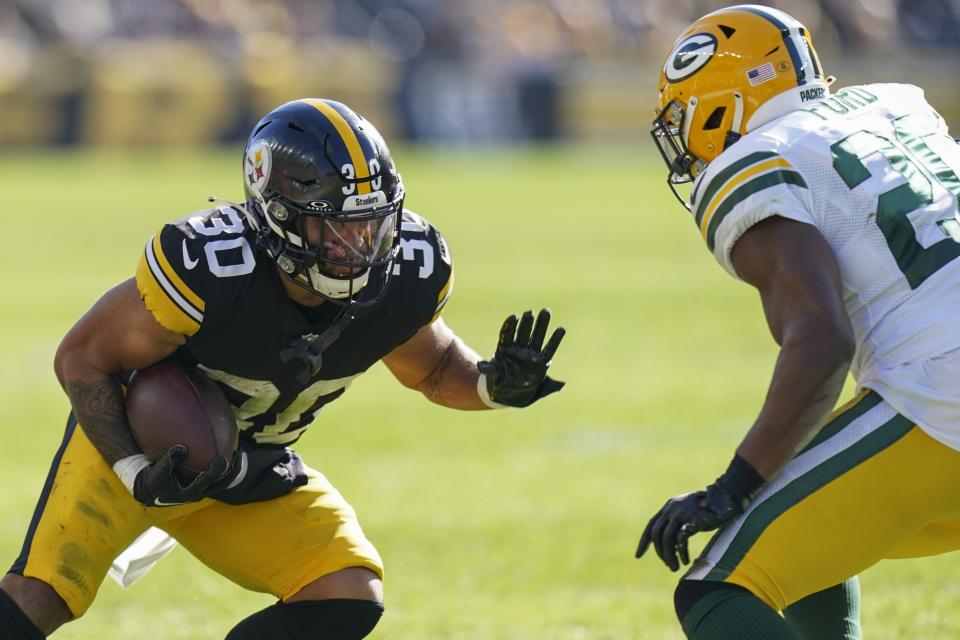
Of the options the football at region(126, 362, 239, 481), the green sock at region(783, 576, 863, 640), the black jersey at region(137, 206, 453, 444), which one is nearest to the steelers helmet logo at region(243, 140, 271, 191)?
the black jersey at region(137, 206, 453, 444)

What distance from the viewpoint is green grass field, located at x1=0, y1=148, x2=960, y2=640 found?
4934 mm

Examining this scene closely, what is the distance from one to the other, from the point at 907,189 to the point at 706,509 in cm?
87

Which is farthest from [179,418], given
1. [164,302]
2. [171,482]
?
[164,302]

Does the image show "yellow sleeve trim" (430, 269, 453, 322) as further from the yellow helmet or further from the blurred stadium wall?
the blurred stadium wall

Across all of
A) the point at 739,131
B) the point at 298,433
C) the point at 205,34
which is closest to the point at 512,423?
the point at 298,433

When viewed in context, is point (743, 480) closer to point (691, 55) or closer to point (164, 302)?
point (691, 55)

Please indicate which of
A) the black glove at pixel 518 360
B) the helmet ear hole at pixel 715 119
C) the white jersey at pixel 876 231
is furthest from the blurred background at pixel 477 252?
the helmet ear hole at pixel 715 119

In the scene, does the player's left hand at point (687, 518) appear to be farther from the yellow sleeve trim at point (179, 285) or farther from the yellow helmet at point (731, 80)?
the yellow sleeve trim at point (179, 285)

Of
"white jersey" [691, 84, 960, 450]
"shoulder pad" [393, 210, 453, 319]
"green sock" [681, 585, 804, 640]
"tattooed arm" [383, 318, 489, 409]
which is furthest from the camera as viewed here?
"tattooed arm" [383, 318, 489, 409]

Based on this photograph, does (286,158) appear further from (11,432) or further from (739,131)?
(11,432)

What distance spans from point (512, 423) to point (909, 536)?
15.8 ft

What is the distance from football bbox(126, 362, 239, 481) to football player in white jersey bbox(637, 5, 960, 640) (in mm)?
1166

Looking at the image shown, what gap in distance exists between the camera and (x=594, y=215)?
689 inches

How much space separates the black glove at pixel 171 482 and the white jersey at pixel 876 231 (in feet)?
4.36
